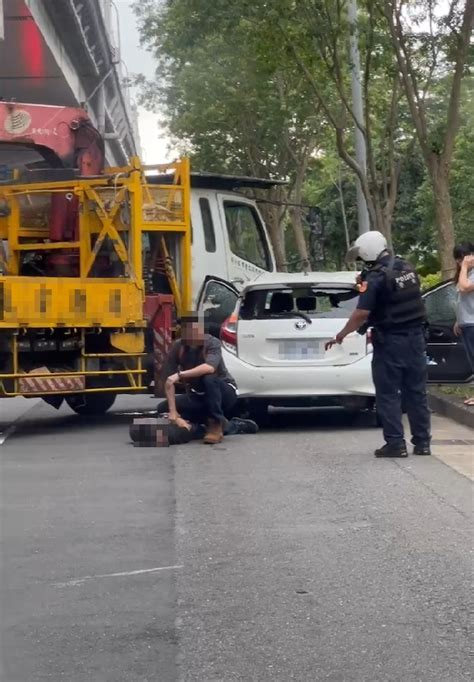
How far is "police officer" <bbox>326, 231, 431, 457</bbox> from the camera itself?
10312 millimetres

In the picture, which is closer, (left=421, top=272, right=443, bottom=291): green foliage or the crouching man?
the crouching man

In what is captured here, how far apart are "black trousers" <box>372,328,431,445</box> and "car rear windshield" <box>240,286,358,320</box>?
2025 millimetres

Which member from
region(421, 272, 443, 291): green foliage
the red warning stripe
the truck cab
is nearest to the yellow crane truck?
the red warning stripe

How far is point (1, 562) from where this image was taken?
7035 millimetres

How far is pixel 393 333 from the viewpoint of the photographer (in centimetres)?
1039

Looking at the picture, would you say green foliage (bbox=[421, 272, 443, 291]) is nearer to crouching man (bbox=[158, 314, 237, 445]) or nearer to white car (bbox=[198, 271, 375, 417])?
white car (bbox=[198, 271, 375, 417])

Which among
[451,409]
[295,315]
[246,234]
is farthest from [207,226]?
[451,409]

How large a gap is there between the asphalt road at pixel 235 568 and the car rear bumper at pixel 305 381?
1.09 meters

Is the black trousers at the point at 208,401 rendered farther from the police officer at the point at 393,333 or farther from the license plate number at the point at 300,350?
the police officer at the point at 393,333

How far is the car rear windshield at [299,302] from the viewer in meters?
12.4

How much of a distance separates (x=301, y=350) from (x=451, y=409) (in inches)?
92.1

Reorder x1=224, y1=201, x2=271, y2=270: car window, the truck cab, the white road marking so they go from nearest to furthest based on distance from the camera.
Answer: the white road marking → the truck cab → x1=224, y1=201, x2=271, y2=270: car window

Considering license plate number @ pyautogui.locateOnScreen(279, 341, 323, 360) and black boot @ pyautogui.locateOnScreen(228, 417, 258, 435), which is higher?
license plate number @ pyautogui.locateOnScreen(279, 341, 323, 360)

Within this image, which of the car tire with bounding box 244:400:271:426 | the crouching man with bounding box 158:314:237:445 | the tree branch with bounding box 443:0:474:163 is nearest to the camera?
the crouching man with bounding box 158:314:237:445
